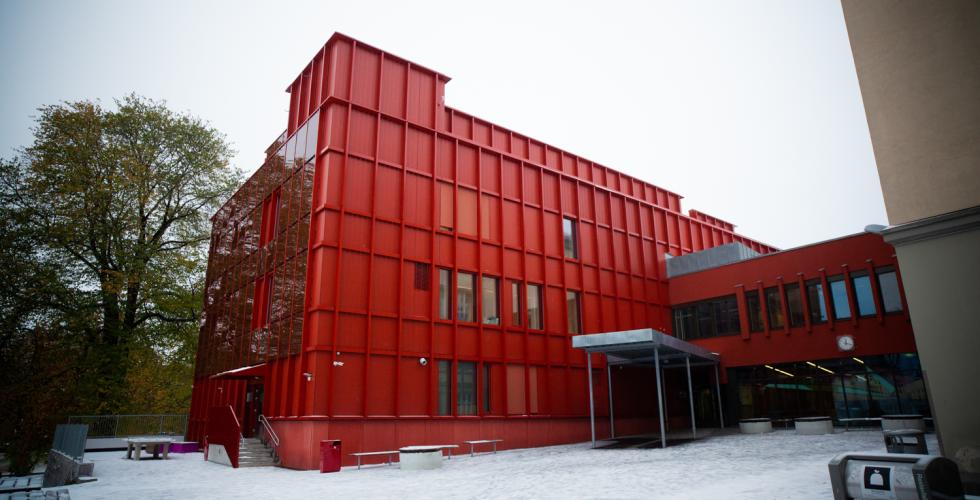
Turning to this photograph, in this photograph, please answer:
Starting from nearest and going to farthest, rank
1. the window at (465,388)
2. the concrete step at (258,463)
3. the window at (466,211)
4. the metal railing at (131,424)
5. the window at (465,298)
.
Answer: the concrete step at (258,463)
the window at (465,388)
the window at (465,298)
the window at (466,211)
the metal railing at (131,424)

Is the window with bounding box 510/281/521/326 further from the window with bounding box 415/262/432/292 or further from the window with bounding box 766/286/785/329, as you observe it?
the window with bounding box 766/286/785/329

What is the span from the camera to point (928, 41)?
11.9 m

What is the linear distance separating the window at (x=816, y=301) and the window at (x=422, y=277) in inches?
752

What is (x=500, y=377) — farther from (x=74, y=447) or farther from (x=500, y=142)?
→ (x=74, y=447)

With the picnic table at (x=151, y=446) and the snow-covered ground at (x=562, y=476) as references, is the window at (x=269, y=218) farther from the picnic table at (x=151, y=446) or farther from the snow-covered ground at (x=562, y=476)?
the snow-covered ground at (x=562, y=476)

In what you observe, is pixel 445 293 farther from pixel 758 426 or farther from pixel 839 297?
pixel 839 297


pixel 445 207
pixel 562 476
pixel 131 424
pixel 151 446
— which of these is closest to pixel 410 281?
pixel 445 207

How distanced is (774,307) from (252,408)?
87.8 ft

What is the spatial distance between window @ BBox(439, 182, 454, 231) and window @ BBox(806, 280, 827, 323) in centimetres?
1831

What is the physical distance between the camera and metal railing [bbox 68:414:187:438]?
106 ft

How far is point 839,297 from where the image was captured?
27172mm

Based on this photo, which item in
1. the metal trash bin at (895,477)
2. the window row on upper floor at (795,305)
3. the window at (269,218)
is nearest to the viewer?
the metal trash bin at (895,477)

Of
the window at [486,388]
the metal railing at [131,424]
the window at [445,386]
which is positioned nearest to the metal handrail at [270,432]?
the window at [445,386]

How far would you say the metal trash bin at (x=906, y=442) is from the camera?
11891 millimetres
